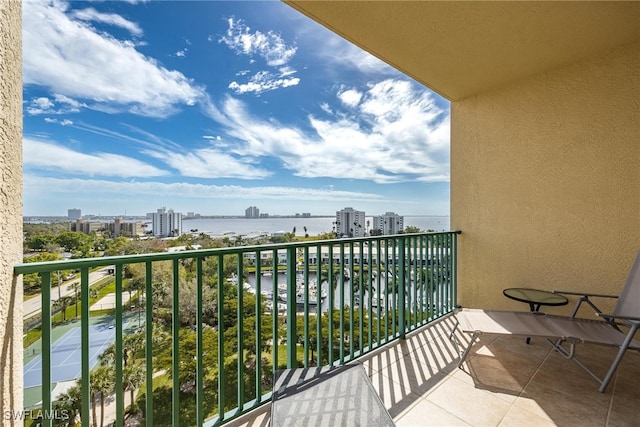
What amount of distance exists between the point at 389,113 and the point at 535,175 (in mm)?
11588

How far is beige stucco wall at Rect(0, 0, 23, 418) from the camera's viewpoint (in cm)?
108

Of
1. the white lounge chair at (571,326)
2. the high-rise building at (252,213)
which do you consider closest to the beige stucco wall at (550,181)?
the white lounge chair at (571,326)

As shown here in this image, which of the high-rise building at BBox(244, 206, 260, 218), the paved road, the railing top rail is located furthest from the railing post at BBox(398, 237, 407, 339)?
the high-rise building at BBox(244, 206, 260, 218)

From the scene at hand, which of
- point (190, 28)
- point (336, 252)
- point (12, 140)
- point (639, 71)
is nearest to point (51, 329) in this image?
point (12, 140)

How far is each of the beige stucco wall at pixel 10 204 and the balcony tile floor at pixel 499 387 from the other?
1.15 meters

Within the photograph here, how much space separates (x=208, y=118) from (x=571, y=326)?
2717cm

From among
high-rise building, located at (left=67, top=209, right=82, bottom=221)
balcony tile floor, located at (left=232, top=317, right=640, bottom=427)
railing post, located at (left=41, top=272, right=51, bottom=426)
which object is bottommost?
balcony tile floor, located at (left=232, top=317, right=640, bottom=427)

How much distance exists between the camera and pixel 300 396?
1.46 metres

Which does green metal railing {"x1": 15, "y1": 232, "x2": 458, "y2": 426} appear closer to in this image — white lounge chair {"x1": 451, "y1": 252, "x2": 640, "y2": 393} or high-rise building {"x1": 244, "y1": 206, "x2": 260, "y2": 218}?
white lounge chair {"x1": 451, "y1": 252, "x2": 640, "y2": 393}

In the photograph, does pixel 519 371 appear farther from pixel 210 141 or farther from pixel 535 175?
pixel 210 141

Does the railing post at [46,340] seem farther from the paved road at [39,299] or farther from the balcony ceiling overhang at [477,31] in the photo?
the balcony ceiling overhang at [477,31]

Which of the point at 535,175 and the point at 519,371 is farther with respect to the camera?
the point at 535,175

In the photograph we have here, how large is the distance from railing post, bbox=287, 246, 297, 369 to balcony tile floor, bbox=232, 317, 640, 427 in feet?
1.27

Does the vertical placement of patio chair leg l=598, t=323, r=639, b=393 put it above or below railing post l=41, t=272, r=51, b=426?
below
